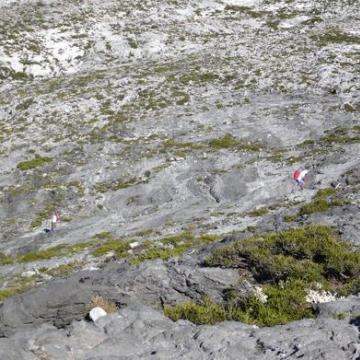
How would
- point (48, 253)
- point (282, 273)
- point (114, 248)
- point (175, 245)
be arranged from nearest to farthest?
point (282, 273) < point (175, 245) < point (114, 248) < point (48, 253)

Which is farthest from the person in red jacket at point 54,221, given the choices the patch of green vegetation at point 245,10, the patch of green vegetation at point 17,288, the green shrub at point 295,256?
the patch of green vegetation at point 245,10

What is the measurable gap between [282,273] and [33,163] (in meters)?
26.0

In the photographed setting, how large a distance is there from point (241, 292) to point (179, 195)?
16.7 meters

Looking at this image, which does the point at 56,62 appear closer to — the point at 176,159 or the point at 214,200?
the point at 176,159

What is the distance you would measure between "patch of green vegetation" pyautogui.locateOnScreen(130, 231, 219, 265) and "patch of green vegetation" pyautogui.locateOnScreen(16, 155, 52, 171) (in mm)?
16151

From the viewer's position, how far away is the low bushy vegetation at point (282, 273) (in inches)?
471

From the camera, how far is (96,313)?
1162cm

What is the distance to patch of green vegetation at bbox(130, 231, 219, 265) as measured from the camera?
1941cm

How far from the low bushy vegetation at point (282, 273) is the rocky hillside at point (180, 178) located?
2.2 inches

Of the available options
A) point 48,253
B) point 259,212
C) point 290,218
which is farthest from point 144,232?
point 290,218

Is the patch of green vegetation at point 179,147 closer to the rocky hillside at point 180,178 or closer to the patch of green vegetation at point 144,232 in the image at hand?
the rocky hillside at point 180,178

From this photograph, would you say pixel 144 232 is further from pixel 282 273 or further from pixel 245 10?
pixel 245 10

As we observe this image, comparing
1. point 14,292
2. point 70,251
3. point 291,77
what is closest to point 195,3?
point 291,77

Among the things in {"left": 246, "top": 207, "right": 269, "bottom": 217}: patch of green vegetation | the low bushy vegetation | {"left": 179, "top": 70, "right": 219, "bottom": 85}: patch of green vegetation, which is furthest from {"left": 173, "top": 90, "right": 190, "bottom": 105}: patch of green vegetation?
the low bushy vegetation
